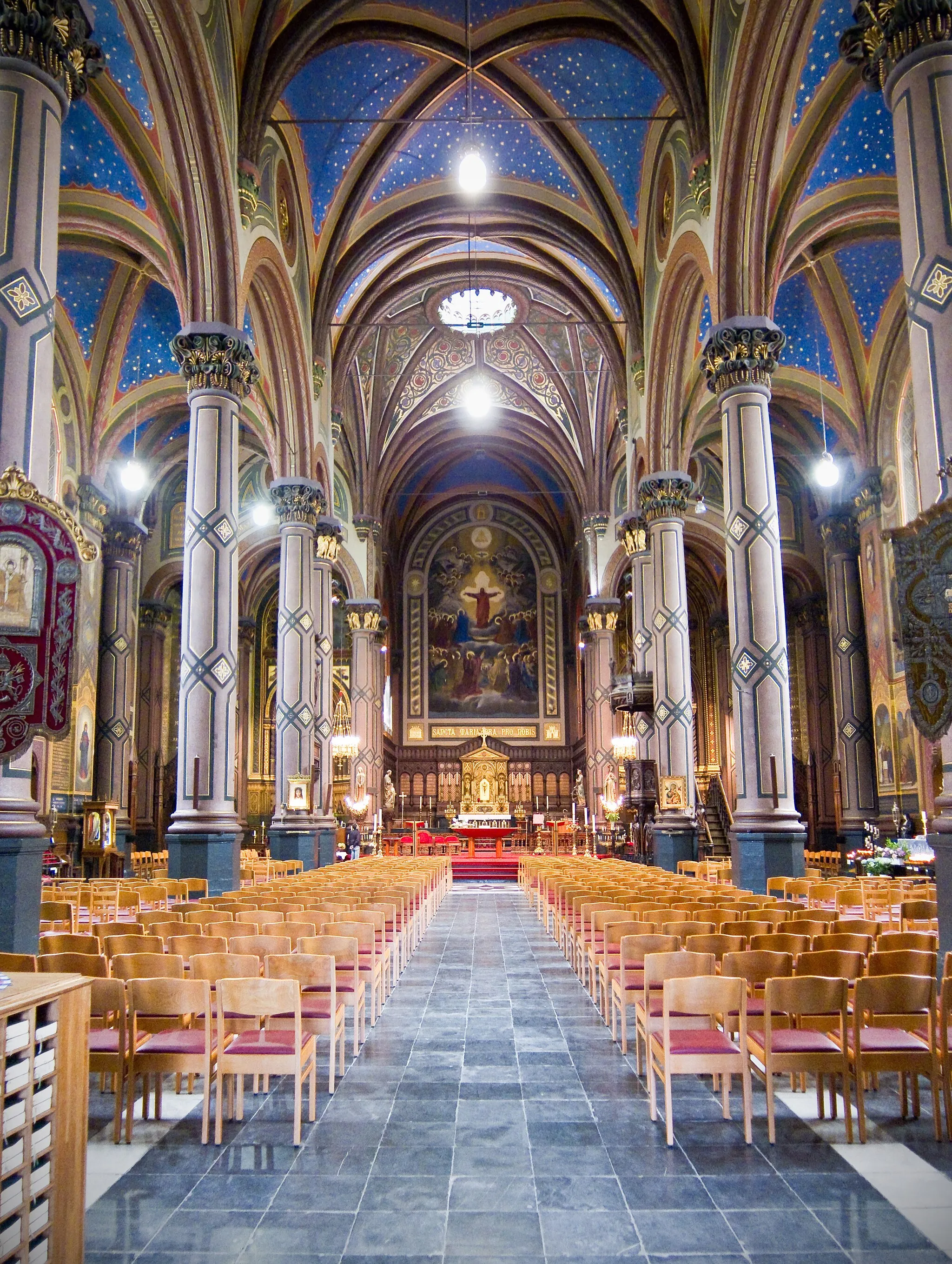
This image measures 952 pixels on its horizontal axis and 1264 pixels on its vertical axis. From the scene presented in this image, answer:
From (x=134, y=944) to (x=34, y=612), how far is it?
7.29 feet

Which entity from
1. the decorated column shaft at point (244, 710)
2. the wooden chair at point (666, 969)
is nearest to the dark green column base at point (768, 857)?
the wooden chair at point (666, 969)

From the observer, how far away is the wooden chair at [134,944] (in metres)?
6.45

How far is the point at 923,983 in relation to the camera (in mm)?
5254

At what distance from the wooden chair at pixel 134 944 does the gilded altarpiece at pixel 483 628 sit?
3940cm

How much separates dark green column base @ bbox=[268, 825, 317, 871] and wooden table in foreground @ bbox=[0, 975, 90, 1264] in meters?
17.4

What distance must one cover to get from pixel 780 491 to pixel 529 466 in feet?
44.2

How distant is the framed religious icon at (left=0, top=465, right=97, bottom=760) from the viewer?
20.7 ft

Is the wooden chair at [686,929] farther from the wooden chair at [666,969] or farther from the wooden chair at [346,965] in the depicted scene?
the wooden chair at [346,965]

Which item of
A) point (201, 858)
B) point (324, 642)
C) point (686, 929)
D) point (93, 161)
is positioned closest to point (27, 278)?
point (686, 929)

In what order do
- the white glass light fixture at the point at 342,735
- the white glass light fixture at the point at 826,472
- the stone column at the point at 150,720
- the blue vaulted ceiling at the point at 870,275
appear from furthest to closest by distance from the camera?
the white glass light fixture at the point at 342,735
the stone column at the point at 150,720
the blue vaulted ceiling at the point at 870,275
the white glass light fixture at the point at 826,472

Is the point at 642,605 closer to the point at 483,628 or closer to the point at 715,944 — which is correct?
the point at 715,944

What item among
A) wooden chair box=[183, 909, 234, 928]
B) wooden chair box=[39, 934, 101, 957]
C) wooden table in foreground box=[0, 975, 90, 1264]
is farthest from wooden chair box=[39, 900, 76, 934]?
wooden table in foreground box=[0, 975, 90, 1264]

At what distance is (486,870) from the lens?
30.6 meters

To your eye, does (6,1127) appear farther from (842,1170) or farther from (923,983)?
(923,983)
